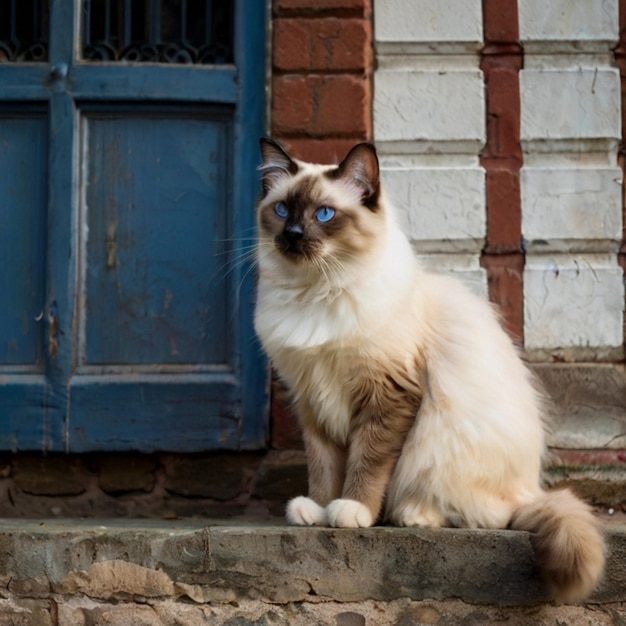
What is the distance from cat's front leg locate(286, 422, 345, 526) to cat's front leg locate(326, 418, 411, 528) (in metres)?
0.11

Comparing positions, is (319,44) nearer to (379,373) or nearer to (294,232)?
(294,232)

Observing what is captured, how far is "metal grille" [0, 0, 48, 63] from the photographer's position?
13.4 ft

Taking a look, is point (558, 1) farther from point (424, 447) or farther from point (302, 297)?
point (424, 447)

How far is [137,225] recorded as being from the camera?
4.00m

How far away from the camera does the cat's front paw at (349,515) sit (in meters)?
2.90

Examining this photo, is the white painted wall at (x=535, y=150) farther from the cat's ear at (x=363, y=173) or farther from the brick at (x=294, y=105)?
the cat's ear at (x=363, y=173)

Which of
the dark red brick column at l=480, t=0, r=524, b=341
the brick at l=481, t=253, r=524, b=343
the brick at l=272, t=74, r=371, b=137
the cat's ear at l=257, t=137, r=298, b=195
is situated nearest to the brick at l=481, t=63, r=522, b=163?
the dark red brick column at l=480, t=0, r=524, b=341

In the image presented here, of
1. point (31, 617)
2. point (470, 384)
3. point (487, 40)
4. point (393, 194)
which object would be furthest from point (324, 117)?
point (31, 617)

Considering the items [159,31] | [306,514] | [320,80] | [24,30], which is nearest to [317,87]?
[320,80]

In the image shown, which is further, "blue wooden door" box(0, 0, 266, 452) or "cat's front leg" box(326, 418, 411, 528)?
"blue wooden door" box(0, 0, 266, 452)

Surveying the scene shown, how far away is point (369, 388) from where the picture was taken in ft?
10.1

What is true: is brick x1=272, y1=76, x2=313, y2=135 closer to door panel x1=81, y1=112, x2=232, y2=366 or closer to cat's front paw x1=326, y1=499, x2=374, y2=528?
door panel x1=81, y1=112, x2=232, y2=366

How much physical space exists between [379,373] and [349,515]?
51cm

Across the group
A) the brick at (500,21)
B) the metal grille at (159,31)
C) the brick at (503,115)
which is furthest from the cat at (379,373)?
the brick at (500,21)
